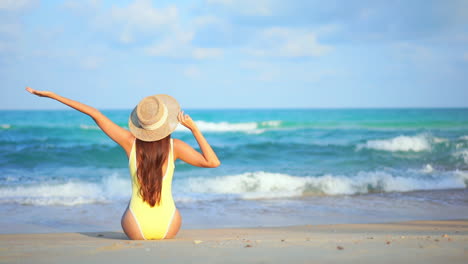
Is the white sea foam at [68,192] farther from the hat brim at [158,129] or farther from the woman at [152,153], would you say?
the hat brim at [158,129]

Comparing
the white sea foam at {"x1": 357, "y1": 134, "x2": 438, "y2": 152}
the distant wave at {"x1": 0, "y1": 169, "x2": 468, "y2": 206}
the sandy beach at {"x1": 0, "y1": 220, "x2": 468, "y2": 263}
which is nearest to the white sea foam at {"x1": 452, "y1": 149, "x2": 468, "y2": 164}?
the white sea foam at {"x1": 357, "y1": 134, "x2": 438, "y2": 152}

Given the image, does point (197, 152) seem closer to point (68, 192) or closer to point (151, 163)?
point (151, 163)

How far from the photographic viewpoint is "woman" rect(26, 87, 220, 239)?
333 centimetres

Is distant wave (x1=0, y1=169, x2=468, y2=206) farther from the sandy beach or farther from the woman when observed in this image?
the sandy beach

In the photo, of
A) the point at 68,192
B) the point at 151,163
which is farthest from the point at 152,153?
the point at 68,192

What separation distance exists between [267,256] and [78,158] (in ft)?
42.1

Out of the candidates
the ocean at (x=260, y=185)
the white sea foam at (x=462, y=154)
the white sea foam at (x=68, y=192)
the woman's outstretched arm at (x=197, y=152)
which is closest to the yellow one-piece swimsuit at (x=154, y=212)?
the woman's outstretched arm at (x=197, y=152)

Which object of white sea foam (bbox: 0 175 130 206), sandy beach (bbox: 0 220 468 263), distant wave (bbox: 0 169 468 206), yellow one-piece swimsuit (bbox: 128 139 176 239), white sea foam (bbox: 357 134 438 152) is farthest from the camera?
white sea foam (bbox: 357 134 438 152)

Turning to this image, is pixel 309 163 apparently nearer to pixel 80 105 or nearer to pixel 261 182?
pixel 261 182

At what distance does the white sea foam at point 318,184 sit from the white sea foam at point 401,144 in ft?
19.8

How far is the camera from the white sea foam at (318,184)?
9477 mm

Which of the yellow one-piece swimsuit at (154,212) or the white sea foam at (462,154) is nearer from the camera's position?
the yellow one-piece swimsuit at (154,212)

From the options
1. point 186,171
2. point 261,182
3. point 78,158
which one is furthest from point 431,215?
point 78,158

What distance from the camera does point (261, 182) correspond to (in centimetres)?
1015
